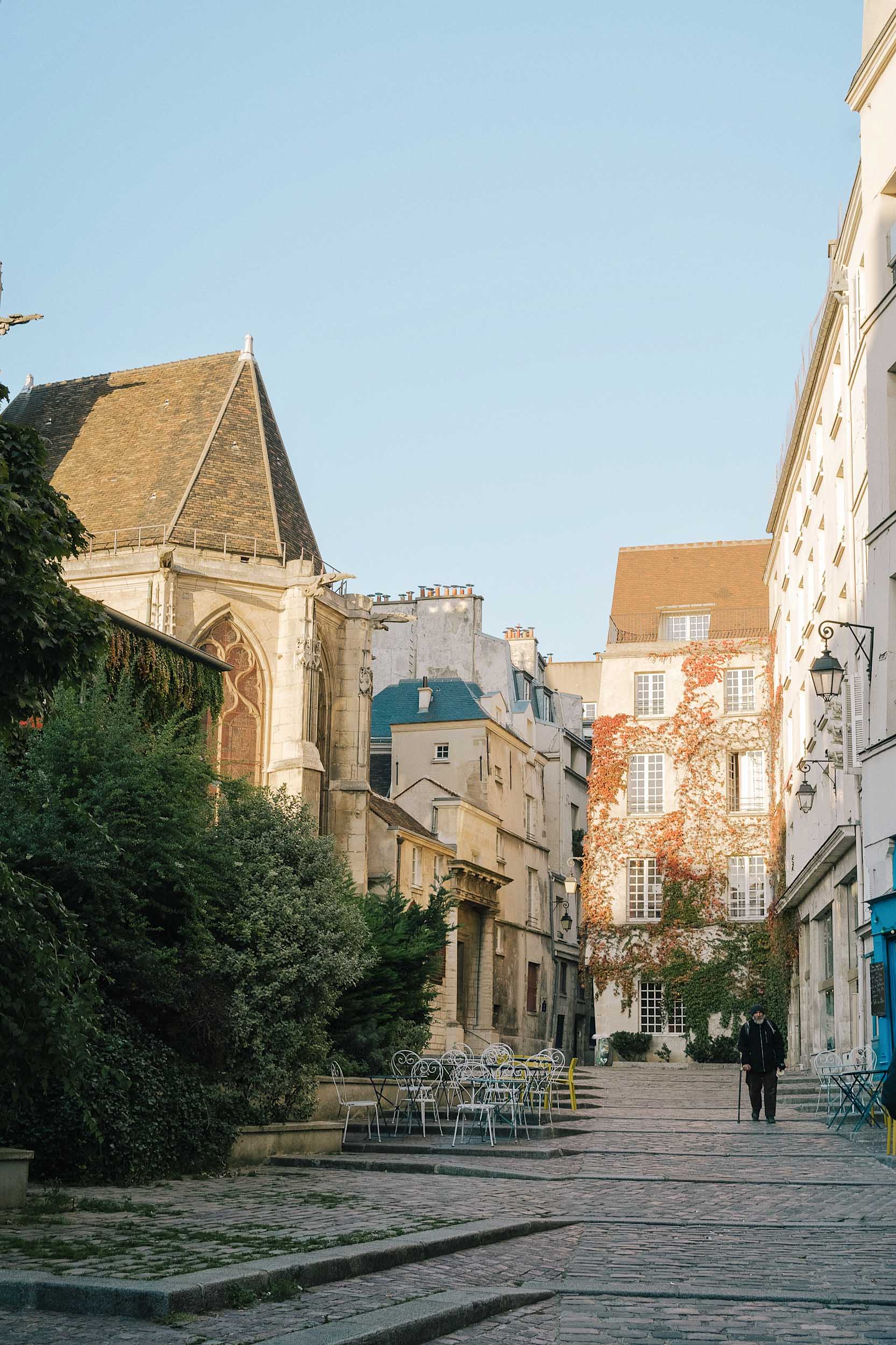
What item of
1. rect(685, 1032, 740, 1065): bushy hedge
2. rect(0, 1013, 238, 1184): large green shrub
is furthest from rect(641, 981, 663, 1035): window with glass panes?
rect(0, 1013, 238, 1184): large green shrub

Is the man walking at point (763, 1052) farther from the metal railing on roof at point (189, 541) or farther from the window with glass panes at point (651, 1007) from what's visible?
the window with glass panes at point (651, 1007)

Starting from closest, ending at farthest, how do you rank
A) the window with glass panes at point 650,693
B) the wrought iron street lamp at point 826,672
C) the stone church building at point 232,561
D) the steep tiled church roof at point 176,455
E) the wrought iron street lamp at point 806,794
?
1. the wrought iron street lamp at point 826,672
2. the wrought iron street lamp at point 806,794
3. the stone church building at point 232,561
4. the steep tiled church roof at point 176,455
5. the window with glass panes at point 650,693

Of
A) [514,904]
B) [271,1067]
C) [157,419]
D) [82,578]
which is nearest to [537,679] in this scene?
[514,904]

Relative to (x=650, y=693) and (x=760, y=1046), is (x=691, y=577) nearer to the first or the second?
(x=650, y=693)

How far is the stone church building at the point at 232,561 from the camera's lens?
30.1 meters

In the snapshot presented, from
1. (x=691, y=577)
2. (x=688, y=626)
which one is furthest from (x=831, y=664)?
(x=691, y=577)

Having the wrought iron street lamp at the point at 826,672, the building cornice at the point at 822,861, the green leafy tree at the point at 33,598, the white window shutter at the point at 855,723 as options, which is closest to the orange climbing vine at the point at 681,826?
the building cornice at the point at 822,861

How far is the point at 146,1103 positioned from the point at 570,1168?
13.6ft

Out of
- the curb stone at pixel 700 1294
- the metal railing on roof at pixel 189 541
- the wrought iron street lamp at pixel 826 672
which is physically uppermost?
the metal railing on roof at pixel 189 541

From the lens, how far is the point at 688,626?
47094mm

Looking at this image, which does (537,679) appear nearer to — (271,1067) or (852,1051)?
(852,1051)

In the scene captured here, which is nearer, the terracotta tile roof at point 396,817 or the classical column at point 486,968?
the terracotta tile roof at point 396,817

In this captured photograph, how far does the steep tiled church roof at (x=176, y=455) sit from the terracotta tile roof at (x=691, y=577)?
1590 cm

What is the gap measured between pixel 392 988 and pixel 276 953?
22.5 ft
